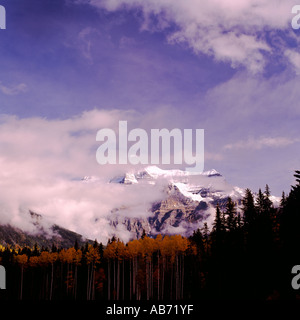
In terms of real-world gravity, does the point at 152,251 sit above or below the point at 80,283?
above

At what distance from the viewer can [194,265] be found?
284ft

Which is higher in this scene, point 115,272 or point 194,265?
point 194,265

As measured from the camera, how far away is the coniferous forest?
55.8m

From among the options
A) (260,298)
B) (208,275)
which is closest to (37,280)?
(208,275)

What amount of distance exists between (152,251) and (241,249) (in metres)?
30.7

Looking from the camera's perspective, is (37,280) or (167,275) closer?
(167,275)

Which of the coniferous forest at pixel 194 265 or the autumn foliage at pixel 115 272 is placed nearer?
the coniferous forest at pixel 194 265

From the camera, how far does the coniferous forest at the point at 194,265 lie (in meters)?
55.8

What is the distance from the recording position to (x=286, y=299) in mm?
48625

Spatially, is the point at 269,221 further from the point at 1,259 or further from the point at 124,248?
the point at 1,259

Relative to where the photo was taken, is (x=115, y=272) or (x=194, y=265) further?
(x=115, y=272)

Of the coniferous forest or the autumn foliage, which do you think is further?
the autumn foliage

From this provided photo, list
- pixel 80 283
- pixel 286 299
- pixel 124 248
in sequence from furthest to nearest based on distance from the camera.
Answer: pixel 80 283 → pixel 124 248 → pixel 286 299
